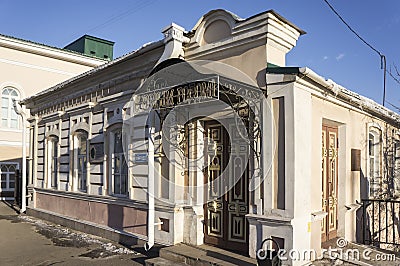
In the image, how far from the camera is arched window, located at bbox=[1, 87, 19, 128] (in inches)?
696

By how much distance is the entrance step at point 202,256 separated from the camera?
5422mm

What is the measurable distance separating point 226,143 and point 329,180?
2.04 meters

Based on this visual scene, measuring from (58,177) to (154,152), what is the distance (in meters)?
5.06

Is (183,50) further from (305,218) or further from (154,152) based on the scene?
(305,218)

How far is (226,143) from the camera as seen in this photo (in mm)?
6395

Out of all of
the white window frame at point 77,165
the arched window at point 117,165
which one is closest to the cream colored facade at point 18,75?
the white window frame at point 77,165

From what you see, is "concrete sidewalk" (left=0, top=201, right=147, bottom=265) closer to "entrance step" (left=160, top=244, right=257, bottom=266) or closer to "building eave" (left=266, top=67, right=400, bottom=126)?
"entrance step" (left=160, top=244, right=257, bottom=266)

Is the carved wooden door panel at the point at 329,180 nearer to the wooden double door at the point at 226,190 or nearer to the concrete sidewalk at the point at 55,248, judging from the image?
the wooden double door at the point at 226,190

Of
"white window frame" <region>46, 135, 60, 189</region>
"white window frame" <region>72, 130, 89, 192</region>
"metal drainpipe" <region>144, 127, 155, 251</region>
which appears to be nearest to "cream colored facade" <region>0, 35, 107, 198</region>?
"white window frame" <region>46, 135, 60, 189</region>

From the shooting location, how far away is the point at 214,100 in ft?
20.4

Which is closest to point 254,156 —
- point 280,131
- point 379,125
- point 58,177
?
point 280,131

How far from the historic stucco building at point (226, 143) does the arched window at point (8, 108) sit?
10118mm

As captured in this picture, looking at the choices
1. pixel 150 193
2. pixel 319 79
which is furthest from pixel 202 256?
pixel 319 79

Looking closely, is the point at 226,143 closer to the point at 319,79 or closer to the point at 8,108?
the point at 319,79
